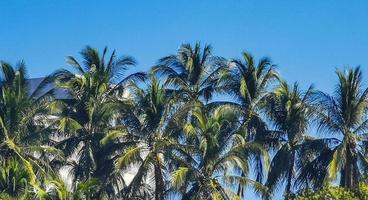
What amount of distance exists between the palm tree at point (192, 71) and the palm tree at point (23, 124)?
6.77 m

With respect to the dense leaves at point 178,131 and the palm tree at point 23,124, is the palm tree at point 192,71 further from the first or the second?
the palm tree at point 23,124

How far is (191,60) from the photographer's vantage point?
140 ft

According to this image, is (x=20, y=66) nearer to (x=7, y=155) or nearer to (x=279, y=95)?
(x=7, y=155)

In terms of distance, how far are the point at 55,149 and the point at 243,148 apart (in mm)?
8668

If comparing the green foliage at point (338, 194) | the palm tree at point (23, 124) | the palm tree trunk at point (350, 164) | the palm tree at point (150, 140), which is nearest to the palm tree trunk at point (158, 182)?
the palm tree at point (150, 140)

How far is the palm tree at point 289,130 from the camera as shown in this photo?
124 ft

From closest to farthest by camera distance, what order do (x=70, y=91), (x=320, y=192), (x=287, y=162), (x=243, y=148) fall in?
1. (x=320, y=192)
2. (x=243, y=148)
3. (x=287, y=162)
4. (x=70, y=91)

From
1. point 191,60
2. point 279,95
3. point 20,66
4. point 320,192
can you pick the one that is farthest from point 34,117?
point 320,192

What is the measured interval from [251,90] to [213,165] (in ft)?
24.9

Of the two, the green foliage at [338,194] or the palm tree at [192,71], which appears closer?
the green foliage at [338,194]

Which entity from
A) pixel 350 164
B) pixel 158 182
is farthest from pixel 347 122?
pixel 158 182

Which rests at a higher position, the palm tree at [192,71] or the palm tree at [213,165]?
the palm tree at [192,71]

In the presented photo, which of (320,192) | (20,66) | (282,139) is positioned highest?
(20,66)

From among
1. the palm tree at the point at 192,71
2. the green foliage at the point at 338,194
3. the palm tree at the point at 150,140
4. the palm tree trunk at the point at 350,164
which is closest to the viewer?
the green foliage at the point at 338,194
